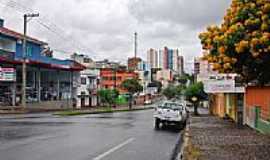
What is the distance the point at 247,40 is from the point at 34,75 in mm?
59677

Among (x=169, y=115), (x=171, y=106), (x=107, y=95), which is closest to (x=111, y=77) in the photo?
(x=107, y=95)

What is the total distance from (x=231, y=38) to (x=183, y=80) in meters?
136

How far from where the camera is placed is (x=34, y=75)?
68.9 m

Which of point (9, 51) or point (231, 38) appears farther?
point (9, 51)

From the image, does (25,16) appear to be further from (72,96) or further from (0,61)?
(72,96)

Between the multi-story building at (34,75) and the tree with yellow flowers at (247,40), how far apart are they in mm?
43553

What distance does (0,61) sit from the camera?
5559cm

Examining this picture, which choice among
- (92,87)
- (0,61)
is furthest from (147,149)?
(92,87)

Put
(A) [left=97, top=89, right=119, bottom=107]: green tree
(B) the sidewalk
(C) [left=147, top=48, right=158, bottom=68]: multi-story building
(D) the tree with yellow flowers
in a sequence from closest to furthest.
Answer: (D) the tree with yellow flowers < (B) the sidewalk < (A) [left=97, top=89, right=119, bottom=107]: green tree < (C) [left=147, top=48, right=158, bottom=68]: multi-story building

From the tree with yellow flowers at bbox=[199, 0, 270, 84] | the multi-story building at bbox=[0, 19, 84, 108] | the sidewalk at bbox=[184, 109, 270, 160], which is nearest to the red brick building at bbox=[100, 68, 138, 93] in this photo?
the multi-story building at bbox=[0, 19, 84, 108]

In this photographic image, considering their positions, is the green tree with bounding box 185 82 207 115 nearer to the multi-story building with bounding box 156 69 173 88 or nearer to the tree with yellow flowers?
the tree with yellow flowers

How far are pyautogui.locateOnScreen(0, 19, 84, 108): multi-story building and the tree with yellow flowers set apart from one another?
143 ft

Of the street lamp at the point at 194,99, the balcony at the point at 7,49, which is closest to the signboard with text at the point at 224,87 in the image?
the street lamp at the point at 194,99

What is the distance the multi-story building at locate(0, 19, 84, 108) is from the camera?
2307 inches
